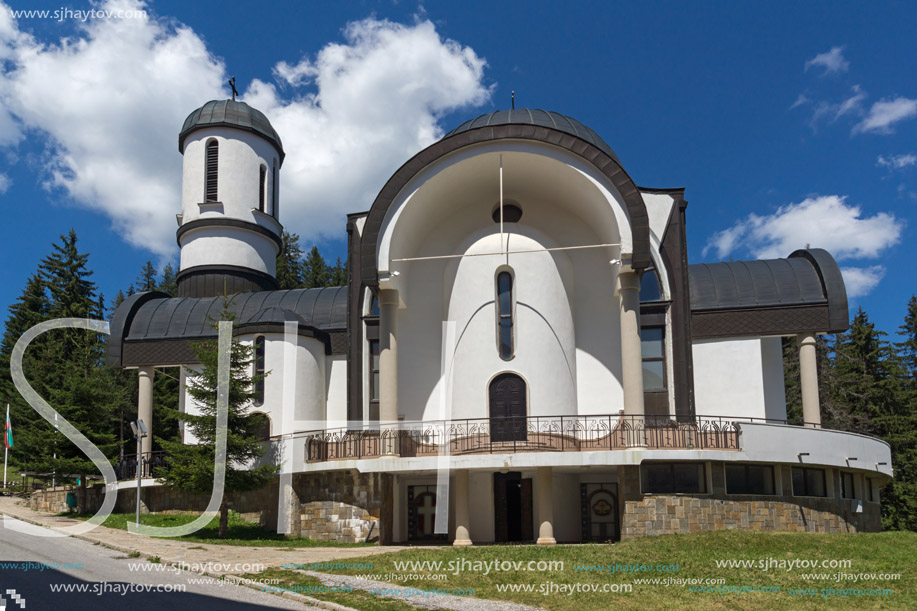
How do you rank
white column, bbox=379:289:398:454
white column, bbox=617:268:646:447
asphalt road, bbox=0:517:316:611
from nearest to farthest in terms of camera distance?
asphalt road, bbox=0:517:316:611, white column, bbox=617:268:646:447, white column, bbox=379:289:398:454

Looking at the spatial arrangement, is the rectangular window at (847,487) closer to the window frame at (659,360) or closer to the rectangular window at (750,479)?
the rectangular window at (750,479)

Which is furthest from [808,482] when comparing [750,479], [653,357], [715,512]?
[653,357]

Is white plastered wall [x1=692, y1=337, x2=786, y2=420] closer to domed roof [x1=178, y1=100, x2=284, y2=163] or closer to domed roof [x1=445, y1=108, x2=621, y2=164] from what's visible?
domed roof [x1=445, y1=108, x2=621, y2=164]

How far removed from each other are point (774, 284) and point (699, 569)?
1292cm

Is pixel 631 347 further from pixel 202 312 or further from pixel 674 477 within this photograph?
pixel 202 312

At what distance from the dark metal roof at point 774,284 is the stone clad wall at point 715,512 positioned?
592 centimetres

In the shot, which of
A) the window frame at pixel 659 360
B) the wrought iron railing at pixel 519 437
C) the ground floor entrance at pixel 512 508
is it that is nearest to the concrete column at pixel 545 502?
the wrought iron railing at pixel 519 437

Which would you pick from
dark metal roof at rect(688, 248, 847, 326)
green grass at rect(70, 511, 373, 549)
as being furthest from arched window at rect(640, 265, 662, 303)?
green grass at rect(70, 511, 373, 549)

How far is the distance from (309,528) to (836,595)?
12444 millimetres

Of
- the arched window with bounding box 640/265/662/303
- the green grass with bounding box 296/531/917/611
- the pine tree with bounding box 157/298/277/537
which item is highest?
the arched window with bounding box 640/265/662/303

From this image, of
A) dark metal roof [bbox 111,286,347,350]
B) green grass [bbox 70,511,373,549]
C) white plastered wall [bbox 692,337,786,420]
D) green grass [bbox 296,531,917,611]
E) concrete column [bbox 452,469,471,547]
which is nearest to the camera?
green grass [bbox 296,531,917,611]

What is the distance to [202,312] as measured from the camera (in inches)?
1143

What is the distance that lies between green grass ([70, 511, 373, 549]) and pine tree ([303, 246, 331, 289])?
36.5 metres

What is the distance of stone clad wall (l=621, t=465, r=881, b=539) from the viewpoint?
18703 millimetres
